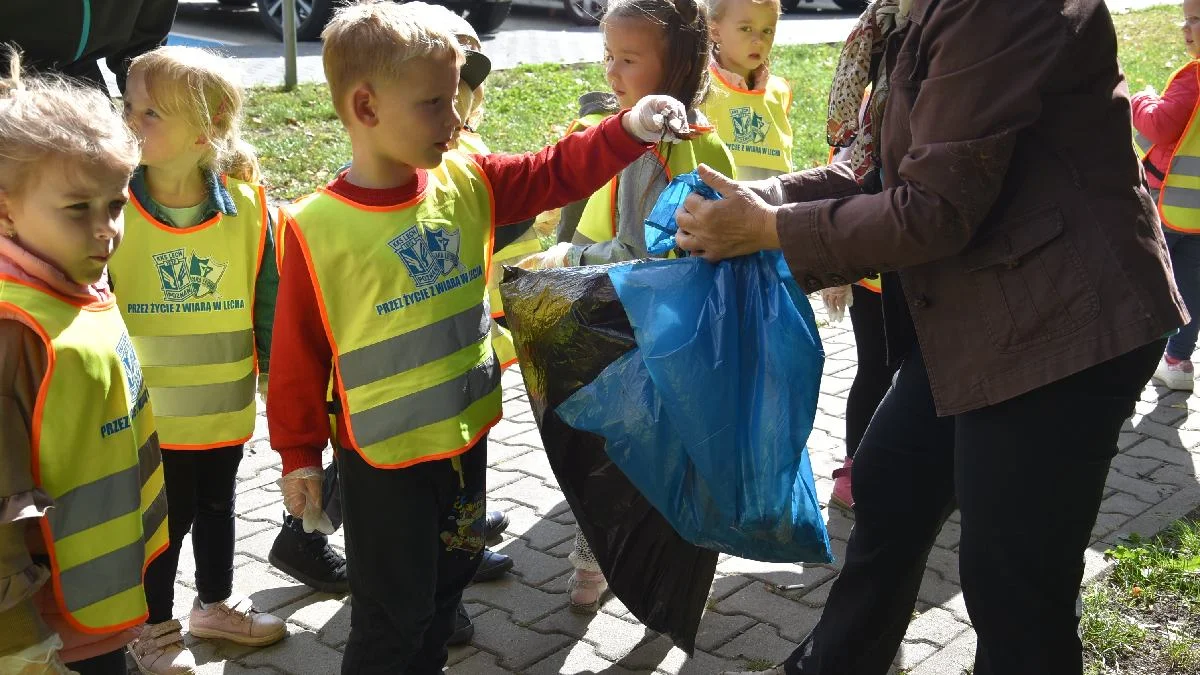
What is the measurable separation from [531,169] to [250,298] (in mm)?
842

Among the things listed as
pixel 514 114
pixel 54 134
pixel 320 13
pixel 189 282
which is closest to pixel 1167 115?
pixel 189 282

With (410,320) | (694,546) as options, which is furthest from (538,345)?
(694,546)

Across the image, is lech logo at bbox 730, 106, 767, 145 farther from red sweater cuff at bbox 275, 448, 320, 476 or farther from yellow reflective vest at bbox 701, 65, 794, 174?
red sweater cuff at bbox 275, 448, 320, 476

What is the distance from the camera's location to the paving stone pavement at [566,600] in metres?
3.37

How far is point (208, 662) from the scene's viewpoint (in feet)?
10.9

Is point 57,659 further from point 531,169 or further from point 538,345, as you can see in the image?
point 531,169

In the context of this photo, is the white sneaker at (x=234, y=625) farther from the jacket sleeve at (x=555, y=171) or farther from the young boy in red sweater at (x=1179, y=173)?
the young boy in red sweater at (x=1179, y=173)

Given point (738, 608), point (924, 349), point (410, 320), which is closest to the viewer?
point (924, 349)

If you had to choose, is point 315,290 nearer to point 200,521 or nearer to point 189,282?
point 189,282

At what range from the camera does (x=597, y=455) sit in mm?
2863

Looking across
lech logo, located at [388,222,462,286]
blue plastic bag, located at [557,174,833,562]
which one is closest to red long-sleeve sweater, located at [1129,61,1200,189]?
blue plastic bag, located at [557,174,833,562]

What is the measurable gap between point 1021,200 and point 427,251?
3.90 ft

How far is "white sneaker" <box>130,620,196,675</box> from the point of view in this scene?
317 centimetres

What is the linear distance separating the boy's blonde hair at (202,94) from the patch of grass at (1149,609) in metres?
2.67
